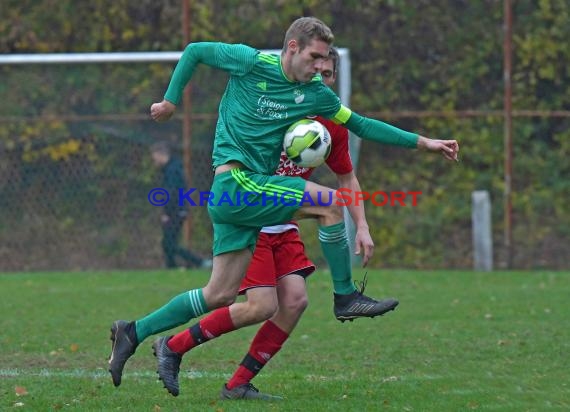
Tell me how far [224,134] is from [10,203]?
8.92 meters

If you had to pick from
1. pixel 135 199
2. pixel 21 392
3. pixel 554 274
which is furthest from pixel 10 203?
pixel 21 392

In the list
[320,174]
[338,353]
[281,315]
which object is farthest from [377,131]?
[320,174]

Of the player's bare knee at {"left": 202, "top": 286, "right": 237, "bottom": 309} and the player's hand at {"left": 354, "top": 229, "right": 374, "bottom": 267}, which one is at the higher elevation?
the player's hand at {"left": 354, "top": 229, "right": 374, "bottom": 267}

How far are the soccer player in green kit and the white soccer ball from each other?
0.05 metres

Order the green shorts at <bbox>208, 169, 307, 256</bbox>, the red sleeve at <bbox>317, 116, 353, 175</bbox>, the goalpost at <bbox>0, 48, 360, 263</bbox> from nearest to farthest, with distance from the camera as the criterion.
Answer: the green shorts at <bbox>208, 169, 307, 256</bbox> < the red sleeve at <bbox>317, 116, 353, 175</bbox> < the goalpost at <bbox>0, 48, 360, 263</bbox>

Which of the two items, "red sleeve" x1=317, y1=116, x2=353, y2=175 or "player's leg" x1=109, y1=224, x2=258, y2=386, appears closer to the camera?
"player's leg" x1=109, y1=224, x2=258, y2=386

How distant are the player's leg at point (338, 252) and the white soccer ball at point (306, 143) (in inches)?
6.9

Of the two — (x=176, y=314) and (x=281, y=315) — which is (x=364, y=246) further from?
(x=176, y=314)

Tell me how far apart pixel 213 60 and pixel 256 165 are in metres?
0.60

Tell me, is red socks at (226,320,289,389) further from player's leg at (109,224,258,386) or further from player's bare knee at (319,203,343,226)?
player's bare knee at (319,203,343,226)

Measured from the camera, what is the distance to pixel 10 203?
1429cm

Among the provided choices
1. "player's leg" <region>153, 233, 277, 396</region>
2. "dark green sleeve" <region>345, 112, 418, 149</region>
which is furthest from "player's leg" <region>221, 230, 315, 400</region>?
"dark green sleeve" <region>345, 112, 418, 149</region>

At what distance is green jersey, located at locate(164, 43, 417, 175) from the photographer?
5.88m

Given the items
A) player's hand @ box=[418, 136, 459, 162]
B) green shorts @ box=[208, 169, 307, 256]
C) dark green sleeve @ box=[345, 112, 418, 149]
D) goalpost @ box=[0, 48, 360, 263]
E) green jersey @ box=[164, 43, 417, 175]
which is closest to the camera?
green shorts @ box=[208, 169, 307, 256]
